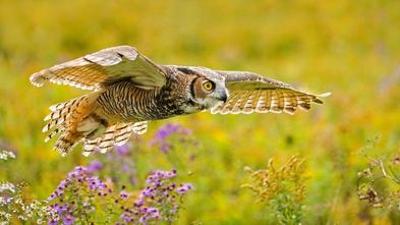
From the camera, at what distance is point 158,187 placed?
187 inches

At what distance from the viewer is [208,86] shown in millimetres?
4859

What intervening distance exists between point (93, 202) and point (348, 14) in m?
13.2

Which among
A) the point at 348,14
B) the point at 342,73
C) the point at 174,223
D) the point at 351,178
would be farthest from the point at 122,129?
the point at 348,14

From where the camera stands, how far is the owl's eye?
484 cm

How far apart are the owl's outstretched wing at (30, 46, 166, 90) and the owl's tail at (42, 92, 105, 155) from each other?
0.66 feet

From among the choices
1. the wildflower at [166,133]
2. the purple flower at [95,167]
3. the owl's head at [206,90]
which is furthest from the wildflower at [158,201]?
the wildflower at [166,133]

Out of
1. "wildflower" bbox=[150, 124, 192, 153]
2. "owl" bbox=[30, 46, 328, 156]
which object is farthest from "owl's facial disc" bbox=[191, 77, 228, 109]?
"wildflower" bbox=[150, 124, 192, 153]

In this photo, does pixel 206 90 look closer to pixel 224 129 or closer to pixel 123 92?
pixel 123 92

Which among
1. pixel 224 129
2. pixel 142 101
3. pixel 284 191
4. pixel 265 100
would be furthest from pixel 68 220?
pixel 224 129

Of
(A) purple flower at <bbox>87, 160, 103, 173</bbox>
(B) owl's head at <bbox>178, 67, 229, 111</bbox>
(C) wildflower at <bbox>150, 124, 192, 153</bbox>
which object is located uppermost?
(C) wildflower at <bbox>150, 124, 192, 153</bbox>

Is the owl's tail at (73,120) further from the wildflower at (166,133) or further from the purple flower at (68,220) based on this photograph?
the wildflower at (166,133)

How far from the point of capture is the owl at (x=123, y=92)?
468cm

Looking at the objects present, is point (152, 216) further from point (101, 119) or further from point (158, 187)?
point (101, 119)

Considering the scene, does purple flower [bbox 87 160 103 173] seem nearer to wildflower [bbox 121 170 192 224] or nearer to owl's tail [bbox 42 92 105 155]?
owl's tail [bbox 42 92 105 155]
